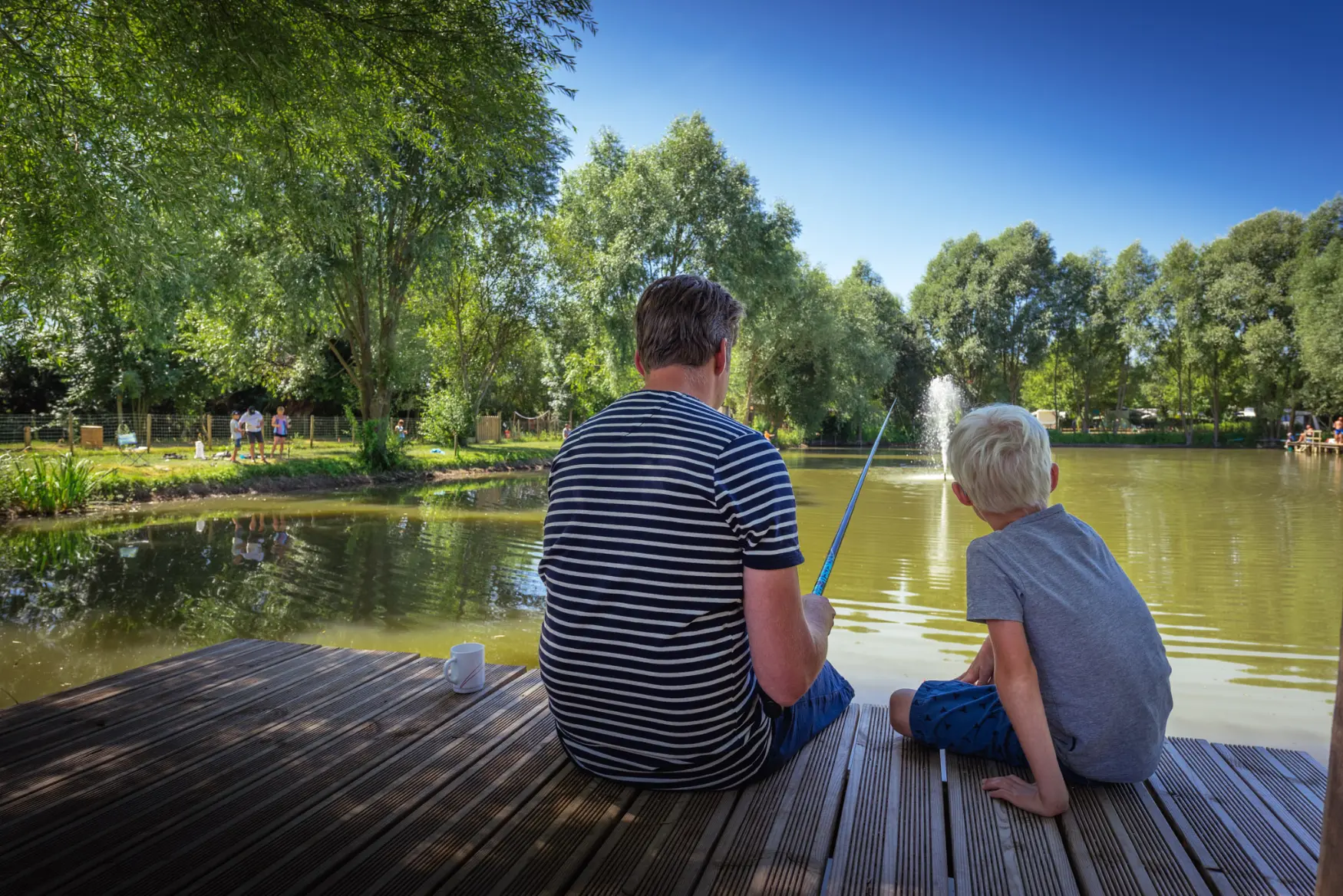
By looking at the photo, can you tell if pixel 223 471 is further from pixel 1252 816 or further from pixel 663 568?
pixel 1252 816

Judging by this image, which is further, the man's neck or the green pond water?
the green pond water

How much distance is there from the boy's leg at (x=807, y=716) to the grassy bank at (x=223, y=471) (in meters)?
11.8

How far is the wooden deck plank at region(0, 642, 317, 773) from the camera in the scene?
2.16 m

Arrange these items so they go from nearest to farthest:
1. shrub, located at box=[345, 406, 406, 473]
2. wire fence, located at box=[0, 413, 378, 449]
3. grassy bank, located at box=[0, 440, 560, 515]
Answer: grassy bank, located at box=[0, 440, 560, 515] < shrub, located at box=[345, 406, 406, 473] < wire fence, located at box=[0, 413, 378, 449]

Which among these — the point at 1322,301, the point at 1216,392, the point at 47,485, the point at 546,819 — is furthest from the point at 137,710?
the point at 1216,392

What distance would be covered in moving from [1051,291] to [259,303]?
34.3 metres

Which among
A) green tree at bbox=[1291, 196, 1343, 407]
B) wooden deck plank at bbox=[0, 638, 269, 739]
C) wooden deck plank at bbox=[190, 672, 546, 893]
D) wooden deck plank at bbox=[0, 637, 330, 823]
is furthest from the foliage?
green tree at bbox=[1291, 196, 1343, 407]

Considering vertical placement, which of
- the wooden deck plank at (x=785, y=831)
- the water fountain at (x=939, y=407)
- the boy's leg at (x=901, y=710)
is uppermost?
the water fountain at (x=939, y=407)

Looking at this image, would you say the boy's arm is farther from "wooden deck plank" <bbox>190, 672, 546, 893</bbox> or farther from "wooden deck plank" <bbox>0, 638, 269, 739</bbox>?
"wooden deck plank" <bbox>0, 638, 269, 739</bbox>

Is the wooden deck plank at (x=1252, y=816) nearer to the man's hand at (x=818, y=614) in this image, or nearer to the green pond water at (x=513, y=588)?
the man's hand at (x=818, y=614)

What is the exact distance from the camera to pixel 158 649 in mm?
4602

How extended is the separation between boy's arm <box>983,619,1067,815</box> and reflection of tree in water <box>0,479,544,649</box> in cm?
448

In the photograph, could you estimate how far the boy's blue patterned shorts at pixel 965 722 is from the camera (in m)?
1.94

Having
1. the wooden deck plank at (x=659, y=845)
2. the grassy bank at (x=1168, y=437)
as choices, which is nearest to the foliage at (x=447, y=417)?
the wooden deck plank at (x=659, y=845)
